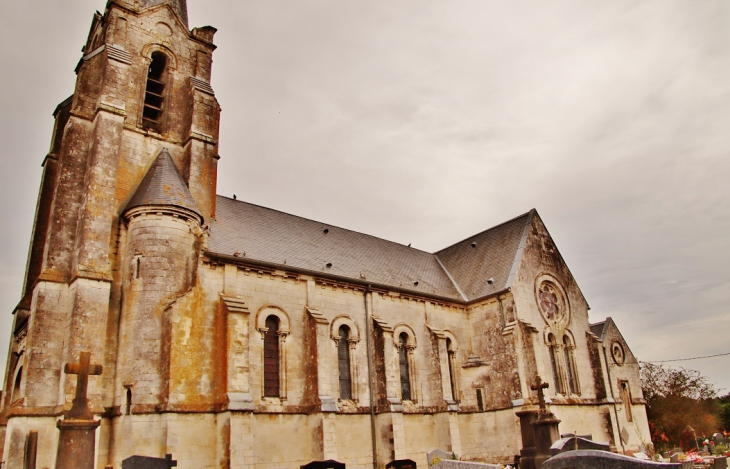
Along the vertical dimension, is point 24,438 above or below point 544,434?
above

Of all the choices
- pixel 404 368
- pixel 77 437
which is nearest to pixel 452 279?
pixel 404 368

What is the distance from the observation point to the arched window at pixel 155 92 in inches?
883

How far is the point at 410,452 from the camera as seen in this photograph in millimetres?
22516

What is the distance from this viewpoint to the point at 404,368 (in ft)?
80.5

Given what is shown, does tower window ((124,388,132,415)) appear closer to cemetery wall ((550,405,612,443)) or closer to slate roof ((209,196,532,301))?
slate roof ((209,196,532,301))

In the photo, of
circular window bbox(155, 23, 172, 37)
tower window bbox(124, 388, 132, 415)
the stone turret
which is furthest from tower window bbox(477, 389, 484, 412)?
circular window bbox(155, 23, 172, 37)

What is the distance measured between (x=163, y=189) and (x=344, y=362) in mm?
9873

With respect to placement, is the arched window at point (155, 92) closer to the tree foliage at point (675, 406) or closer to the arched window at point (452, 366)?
the arched window at point (452, 366)

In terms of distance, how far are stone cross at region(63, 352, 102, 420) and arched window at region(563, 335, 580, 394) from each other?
22939 mm

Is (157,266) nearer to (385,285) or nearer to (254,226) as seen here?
(254,226)

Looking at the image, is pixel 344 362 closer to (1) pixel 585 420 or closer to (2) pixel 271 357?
(2) pixel 271 357

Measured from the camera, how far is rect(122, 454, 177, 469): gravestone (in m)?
12.4

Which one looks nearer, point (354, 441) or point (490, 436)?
point (354, 441)

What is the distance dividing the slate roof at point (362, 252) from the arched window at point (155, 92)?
14.3 feet
